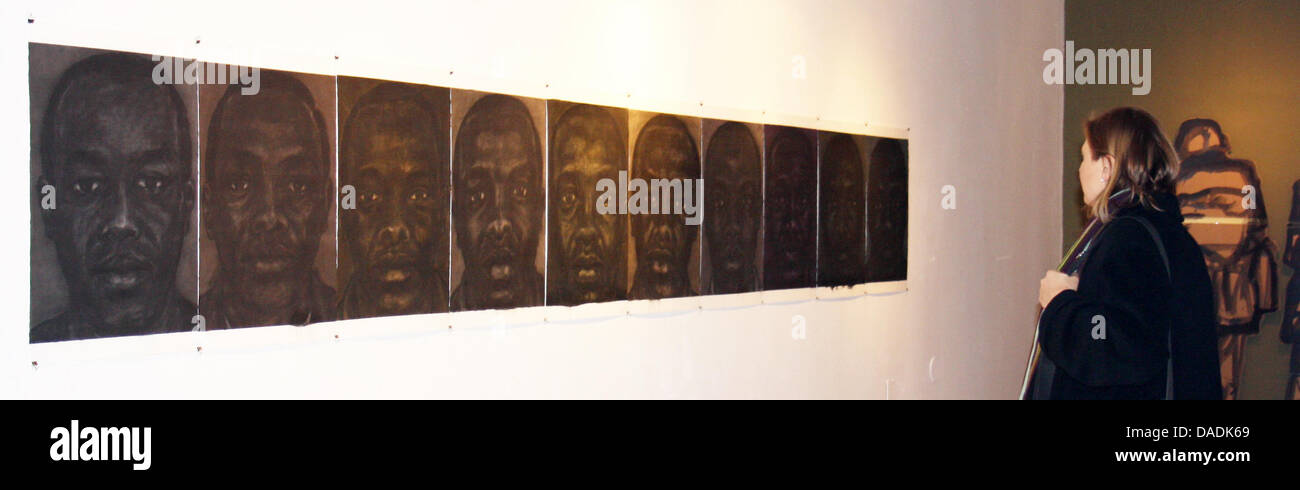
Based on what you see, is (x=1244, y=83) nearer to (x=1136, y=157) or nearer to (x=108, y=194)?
(x=1136, y=157)

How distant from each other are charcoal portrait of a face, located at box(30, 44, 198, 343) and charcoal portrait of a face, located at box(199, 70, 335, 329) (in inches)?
2.8

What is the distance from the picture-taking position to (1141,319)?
102 inches

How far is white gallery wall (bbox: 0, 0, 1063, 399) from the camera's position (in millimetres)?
2496

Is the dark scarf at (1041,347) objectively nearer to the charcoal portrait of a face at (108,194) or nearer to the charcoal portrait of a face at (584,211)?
the charcoal portrait of a face at (584,211)

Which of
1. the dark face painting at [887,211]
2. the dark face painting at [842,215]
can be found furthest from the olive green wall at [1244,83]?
the dark face painting at [842,215]

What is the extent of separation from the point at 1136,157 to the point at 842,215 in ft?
6.85

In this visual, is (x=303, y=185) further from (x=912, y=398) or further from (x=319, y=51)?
(x=912, y=398)

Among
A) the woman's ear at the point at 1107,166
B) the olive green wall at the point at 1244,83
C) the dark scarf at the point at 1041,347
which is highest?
the olive green wall at the point at 1244,83

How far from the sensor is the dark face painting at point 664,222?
377 cm

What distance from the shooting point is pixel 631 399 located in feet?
12.3

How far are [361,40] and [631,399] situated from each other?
61.9 inches

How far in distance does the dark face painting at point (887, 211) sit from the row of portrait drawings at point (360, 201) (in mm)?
682

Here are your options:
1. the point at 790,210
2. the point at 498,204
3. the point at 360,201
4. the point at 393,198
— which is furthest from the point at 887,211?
the point at 360,201

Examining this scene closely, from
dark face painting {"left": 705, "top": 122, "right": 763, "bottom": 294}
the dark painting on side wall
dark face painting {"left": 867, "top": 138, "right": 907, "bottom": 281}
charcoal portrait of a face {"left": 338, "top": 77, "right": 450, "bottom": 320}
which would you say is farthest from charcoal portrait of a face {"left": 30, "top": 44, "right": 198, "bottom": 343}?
dark face painting {"left": 867, "top": 138, "right": 907, "bottom": 281}
